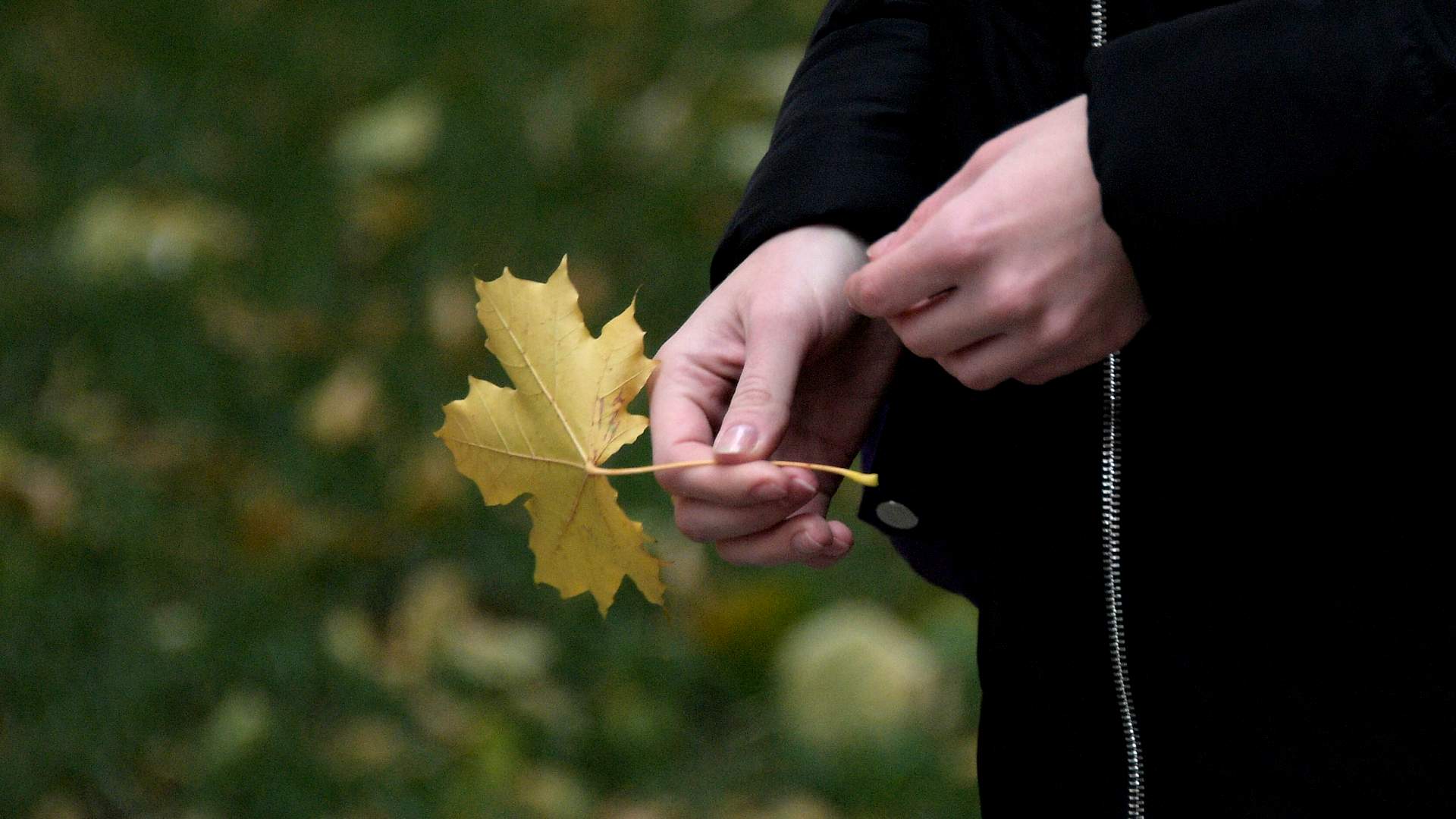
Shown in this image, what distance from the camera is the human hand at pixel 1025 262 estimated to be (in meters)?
0.61

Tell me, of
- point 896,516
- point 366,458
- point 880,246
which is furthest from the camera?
point 366,458

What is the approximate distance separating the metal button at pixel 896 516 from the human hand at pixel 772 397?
37 millimetres

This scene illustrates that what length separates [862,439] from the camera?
2.72 feet

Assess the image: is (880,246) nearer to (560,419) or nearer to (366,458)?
(560,419)

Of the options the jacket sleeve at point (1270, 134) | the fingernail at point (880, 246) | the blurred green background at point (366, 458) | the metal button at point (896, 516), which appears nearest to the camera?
the jacket sleeve at point (1270, 134)

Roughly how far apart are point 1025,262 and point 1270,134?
109mm

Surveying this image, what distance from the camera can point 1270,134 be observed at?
577 mm

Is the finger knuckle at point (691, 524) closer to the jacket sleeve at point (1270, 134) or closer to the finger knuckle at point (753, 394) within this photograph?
the finger knuckle at point (753, 394)

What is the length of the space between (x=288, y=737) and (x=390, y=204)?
1.00m

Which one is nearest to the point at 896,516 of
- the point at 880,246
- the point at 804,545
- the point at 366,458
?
the point at 804,545

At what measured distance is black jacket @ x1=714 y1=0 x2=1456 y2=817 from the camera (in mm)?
578

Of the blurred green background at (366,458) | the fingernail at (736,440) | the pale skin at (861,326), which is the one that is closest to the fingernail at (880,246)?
the pale skin at (861,326)

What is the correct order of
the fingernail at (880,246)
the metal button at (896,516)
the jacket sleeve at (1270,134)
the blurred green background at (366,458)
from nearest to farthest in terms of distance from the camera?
1. the jacket sleeve at (1270,134)
2. the fingernail at (880,246)
3. the metal button at (896,516)
4. the blurred green background at (366,458)

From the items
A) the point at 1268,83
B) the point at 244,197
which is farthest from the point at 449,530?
the point at 1268,83
